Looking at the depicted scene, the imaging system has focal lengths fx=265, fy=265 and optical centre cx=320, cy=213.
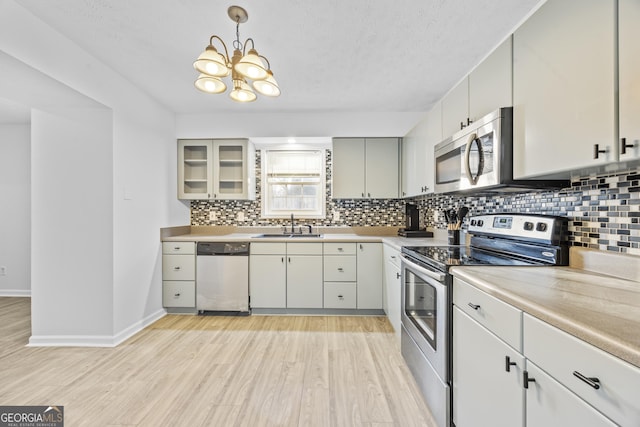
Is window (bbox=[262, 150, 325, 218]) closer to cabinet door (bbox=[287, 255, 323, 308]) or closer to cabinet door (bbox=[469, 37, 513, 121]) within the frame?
cabinet door (bbox=[287, 255, 323, 308])

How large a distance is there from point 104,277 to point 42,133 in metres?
1.36

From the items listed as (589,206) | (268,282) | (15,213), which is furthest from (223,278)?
(15,213)

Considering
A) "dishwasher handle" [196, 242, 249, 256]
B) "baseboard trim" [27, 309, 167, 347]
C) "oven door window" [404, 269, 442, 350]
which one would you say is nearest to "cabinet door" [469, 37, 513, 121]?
"oven door window" [404, 269, 442, 350]

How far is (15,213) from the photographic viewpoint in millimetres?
3609

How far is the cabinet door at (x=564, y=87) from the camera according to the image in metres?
0.91

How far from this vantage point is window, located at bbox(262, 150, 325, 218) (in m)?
3.64

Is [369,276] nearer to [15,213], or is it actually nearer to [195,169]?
[195,169]

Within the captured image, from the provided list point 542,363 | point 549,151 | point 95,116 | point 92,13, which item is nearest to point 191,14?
point 92,13

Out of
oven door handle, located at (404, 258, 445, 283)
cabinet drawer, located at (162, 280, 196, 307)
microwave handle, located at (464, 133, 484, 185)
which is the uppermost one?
microwave handle, located at (464, 133, 484, 185)

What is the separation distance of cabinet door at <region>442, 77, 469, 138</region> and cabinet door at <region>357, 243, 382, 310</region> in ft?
4.70

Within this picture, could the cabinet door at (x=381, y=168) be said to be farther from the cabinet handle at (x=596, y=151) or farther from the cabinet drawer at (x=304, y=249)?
the cabinet handle at (x=596, y=151)

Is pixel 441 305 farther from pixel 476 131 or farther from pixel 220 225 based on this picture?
pixel 220 225

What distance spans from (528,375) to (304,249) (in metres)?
2.30

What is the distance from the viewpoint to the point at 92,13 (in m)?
1.66
